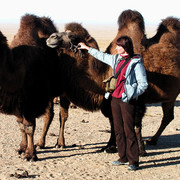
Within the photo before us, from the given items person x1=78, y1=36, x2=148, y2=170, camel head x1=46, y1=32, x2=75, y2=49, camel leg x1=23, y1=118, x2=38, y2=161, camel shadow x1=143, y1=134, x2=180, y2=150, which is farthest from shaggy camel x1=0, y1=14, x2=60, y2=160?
camel shadow x1=143, y1=134, x2=180, y2=150

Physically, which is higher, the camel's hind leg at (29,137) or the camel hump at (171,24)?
the camel hump at (171,24)

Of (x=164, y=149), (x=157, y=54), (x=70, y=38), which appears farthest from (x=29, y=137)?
(x=157, y=54)

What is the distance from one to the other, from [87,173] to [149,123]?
13.9ft

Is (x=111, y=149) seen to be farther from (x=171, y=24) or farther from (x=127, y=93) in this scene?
(x=171, y=24)

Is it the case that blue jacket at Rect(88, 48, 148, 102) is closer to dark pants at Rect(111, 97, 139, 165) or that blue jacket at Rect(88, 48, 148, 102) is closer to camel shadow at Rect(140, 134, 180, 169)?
dark pants at Rect(111, 97, 139, 165)

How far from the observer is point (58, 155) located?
725cm

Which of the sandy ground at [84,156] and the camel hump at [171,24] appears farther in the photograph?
the camel hump at [171,24]

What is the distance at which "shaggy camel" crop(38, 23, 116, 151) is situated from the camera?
23.8 ft

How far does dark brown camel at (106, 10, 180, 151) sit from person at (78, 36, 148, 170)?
1017mm

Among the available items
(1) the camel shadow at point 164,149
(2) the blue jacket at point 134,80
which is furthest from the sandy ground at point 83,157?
(2) the blue jacket at point 134,80

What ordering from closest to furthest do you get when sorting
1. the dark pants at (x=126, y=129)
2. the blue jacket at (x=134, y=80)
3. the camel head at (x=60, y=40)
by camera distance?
the blue jacket at (x=134, y=80) → the dark pants at (x=126, y=129) → the camel head at (x=60, y=40)

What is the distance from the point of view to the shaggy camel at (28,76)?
6.20 metres

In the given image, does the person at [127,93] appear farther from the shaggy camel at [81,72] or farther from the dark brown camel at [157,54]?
the dark brown camel at [157,54]

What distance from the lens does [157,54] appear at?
24.9ft
